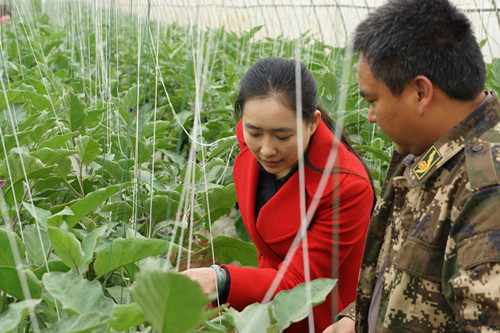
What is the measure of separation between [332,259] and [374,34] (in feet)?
2.50

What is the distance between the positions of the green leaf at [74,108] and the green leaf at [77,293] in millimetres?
1102

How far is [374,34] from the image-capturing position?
1146 millimetres

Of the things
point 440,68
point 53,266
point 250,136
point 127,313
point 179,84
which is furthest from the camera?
point 179,84

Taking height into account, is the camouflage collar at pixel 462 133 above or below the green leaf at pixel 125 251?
above

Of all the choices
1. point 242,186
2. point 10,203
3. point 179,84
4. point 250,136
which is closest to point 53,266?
point 10,203

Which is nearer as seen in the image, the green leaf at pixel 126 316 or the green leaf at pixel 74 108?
the green leaf at pixel 126 316

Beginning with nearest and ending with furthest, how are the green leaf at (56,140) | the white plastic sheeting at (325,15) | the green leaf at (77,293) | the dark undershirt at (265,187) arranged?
the green leaf at (77,293) < the green leaf at (56,140) < the dark undershirt at (265,187) < the white plastic sheeting at (325,15)

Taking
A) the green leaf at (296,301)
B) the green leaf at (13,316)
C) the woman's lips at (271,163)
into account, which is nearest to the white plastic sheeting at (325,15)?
the woman's lips at (271,163)

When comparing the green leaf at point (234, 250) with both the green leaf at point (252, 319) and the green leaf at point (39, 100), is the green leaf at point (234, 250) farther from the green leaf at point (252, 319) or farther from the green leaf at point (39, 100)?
the green leaf at point (39, 100)

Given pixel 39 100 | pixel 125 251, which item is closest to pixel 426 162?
pixel 125 251

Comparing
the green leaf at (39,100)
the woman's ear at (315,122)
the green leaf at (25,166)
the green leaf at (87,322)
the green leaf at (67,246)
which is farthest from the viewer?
the green leaf at (39,100)

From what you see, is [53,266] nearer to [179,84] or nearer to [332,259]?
[332,259]

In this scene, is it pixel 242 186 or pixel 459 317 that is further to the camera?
pixel 242 186

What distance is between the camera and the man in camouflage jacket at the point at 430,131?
107 centimetres
